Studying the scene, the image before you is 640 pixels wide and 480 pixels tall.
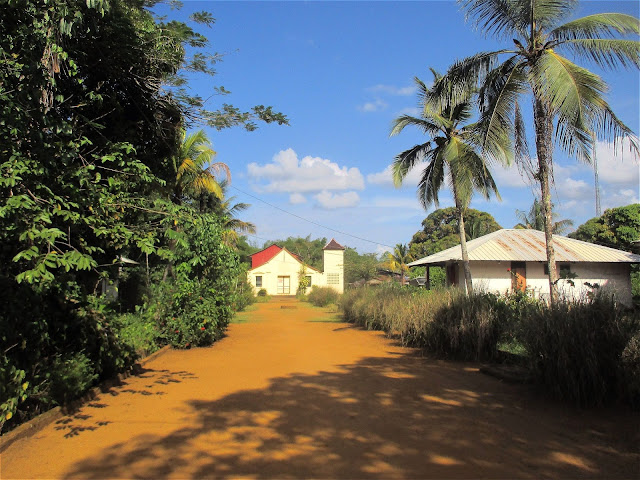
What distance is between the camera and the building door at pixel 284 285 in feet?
157

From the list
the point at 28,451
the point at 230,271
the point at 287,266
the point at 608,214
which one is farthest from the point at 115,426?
the point at 287,266

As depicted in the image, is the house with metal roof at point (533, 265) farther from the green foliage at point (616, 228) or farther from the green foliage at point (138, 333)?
the green foliage at point (138, 333)

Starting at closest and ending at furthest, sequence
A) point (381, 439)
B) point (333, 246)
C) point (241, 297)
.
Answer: point (381, 439) < point (241, 297) < point (333, 246)

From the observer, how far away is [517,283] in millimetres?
22922

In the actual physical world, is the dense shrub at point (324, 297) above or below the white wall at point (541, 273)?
below

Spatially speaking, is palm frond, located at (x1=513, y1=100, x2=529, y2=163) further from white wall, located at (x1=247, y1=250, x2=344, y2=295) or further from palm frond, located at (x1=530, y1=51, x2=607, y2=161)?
white wall, located at (x1=247, y1=250, x2=344, y2=295)

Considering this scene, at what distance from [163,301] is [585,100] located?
10.3 meters

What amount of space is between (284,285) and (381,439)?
143 feet

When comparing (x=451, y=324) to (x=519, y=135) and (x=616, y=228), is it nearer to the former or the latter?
(x=519, y=135)

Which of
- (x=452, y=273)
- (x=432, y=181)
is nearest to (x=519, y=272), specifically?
(x=452, y=273)

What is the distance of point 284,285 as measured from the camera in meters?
48.1

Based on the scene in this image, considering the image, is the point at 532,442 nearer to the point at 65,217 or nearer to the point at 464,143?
the point at 65,217

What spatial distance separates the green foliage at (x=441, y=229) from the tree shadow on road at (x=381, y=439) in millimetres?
45464

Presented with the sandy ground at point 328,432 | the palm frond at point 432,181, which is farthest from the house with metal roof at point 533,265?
the sandy ground at point 328,432
